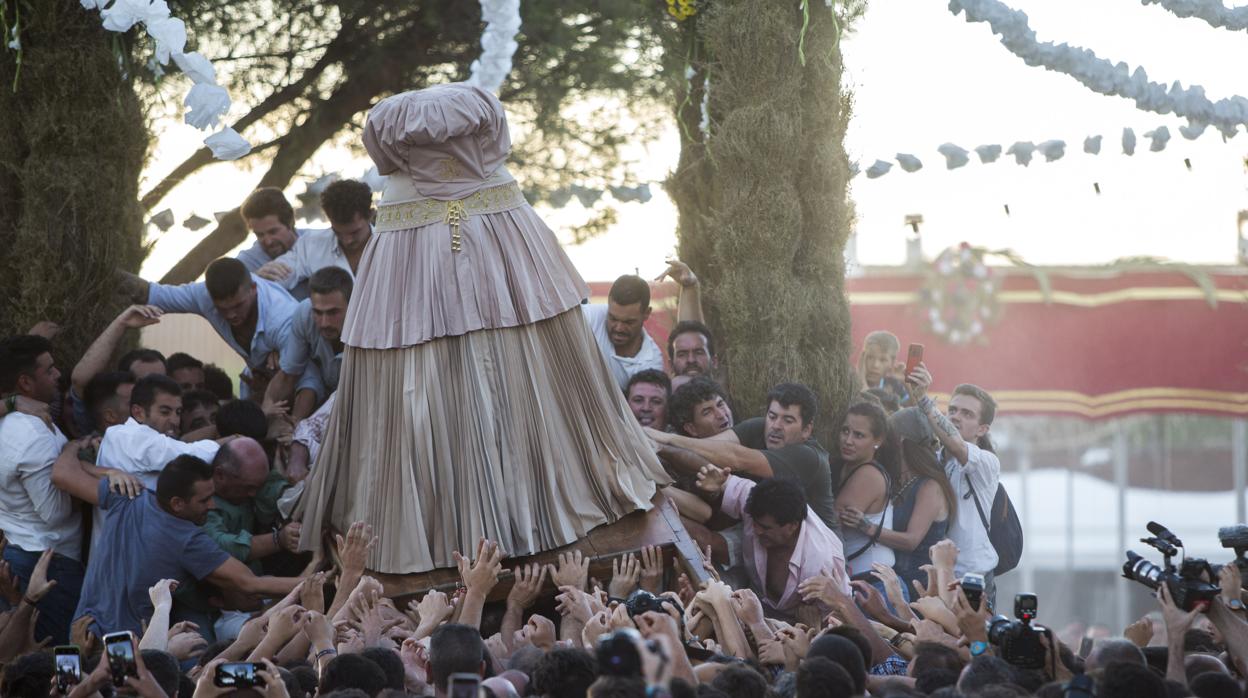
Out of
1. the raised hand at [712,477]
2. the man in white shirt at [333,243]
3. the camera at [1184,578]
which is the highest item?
the man in white shirt at [333,243]

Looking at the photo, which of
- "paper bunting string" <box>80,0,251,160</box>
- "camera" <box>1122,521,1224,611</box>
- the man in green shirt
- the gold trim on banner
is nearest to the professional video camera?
"camera" <box>1122,521,1224,611</box>

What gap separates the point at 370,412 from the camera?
6.32m

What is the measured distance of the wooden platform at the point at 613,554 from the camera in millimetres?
6141

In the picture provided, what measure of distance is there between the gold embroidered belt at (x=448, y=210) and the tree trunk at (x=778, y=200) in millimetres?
2027

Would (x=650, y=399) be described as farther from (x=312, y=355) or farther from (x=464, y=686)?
(x=464, y=686)

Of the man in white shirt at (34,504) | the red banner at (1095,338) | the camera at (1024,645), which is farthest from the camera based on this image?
the red banner at (1095,338)

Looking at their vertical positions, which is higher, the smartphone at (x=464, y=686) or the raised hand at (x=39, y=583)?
the smartphone at (x=464, y=686)

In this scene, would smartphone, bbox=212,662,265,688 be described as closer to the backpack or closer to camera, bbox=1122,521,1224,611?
camera, bbox=1122,521,1224,611

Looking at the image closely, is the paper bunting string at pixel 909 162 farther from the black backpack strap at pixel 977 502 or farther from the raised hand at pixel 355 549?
the raised hand at pixel 355 549

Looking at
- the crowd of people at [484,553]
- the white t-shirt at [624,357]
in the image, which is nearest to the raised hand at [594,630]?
the crowd of people at [484,553]

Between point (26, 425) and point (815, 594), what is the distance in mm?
3295

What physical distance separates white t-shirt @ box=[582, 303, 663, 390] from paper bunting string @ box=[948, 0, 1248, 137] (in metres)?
2.18

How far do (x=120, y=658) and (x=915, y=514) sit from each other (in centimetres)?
406

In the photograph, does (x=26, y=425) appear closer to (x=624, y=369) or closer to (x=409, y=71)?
(x=624, y=369)
